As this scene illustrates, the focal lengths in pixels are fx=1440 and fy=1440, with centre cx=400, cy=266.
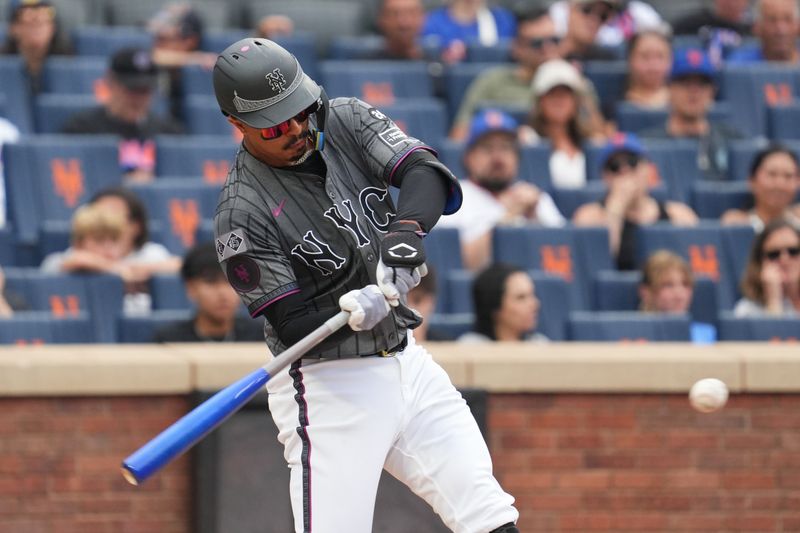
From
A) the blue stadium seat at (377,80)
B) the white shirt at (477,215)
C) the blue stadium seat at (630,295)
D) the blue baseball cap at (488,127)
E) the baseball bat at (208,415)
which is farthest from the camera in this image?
the blue stadium seat at (377,80)

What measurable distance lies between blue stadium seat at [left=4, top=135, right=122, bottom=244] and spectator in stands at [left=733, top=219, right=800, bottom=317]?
3.17 meters

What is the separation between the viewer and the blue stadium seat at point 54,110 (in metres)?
7.92

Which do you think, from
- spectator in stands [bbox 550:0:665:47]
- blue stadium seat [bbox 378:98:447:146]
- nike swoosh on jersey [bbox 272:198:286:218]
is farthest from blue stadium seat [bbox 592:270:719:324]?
nike swoosh on jersey [bbox 272:198:286:218]

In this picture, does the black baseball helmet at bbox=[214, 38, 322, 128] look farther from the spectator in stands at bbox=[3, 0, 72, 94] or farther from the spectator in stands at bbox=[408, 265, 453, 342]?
the spectator in stands at bbox=[3, 0, 72, 94]

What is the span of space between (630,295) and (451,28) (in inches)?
137

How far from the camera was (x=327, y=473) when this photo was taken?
12.1 feet

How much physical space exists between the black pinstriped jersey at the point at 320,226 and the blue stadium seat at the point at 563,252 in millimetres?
3185

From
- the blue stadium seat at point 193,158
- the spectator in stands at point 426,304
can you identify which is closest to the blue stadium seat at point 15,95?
the blue stadium seat at point 193,158

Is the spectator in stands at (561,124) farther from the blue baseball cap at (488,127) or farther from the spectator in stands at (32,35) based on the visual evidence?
the spectator in stands at (32,35)

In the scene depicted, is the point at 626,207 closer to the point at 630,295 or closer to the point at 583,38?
the point at 630,295

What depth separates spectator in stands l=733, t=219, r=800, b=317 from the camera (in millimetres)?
6629

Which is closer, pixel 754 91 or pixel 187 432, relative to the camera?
pixel 187 432

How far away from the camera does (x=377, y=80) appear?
340 inches

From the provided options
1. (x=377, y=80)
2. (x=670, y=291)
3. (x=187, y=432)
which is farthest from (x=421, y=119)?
(x=187, y=432)
